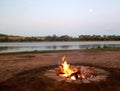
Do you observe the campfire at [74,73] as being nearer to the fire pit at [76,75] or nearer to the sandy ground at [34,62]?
the fire pit at [76,75]

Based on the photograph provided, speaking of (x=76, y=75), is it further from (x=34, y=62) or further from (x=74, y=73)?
(x=34, y=62)

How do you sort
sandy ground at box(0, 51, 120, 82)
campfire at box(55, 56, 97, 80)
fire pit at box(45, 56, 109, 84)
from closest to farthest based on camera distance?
fire pit at box(45, 56, 109, 84) < campfire at box(55, 56, 97, 80) < sandy ground at box(0, 51, 120, 82)

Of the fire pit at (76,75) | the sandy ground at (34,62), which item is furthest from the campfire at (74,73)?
the sandy ground at (34,62)

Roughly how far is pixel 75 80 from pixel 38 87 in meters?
1.22

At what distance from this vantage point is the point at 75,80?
526cm

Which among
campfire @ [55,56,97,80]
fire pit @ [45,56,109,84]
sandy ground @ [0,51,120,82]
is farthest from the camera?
sandy ground @ [0,51,120,82]

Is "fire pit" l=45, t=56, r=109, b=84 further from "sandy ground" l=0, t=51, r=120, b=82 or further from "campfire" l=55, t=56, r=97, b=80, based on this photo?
"sandy ground" l=0, t=51, r=120, b=82

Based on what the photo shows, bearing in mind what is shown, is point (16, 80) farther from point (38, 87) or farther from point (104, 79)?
point (104, 79)

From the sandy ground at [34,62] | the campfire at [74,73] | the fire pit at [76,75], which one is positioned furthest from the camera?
the sandy ground at [34,62]

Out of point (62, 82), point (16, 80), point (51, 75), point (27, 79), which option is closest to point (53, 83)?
point (62, 82)

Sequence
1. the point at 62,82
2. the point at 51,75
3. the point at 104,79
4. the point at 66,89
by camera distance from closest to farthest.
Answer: the point at 66,89 → the point at 62,82 → the point at 104,79 → the point at 51,75

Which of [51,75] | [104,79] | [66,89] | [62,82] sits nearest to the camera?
[66,89]

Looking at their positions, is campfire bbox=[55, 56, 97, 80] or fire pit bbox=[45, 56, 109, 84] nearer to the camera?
fire pit bbox=[45, 56, 109, 84]

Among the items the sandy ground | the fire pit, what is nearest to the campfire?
the fire pit
